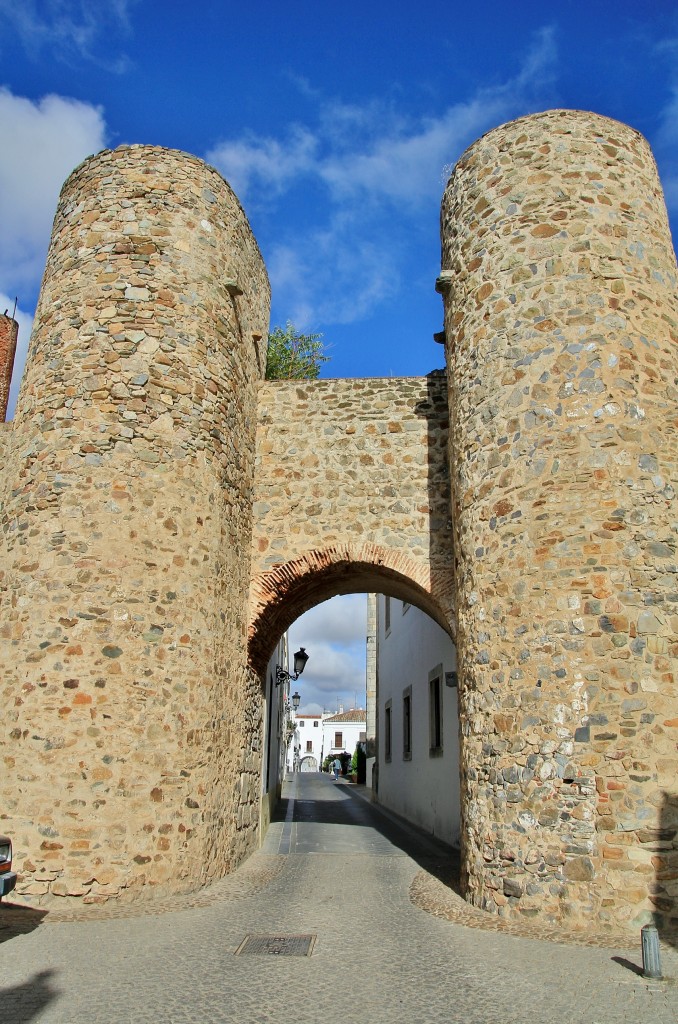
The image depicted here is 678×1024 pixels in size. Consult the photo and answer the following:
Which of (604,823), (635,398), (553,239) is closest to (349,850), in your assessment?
(604,823)

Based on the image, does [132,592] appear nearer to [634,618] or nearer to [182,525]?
[182,525]

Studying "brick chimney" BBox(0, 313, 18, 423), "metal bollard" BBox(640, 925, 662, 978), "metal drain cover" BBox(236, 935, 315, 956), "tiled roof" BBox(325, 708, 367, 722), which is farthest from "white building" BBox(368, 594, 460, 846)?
"tiled roof" BBox(325, 708, 367, 722)

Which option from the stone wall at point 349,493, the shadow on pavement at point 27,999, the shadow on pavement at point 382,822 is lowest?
the shadow on pavement at point 382,822

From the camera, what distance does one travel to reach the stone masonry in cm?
600

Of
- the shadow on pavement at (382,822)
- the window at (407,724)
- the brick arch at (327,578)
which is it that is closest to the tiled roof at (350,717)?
the shadow on pavement at (382,822)

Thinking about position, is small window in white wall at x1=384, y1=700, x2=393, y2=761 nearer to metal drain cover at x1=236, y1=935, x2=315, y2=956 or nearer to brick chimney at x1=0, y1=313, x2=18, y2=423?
brick chimney at x1=0, y1=313, x2=18, y2=423

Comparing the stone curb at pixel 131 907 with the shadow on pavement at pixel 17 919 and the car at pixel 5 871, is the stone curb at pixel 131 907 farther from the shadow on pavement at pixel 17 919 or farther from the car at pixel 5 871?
the car at pixel 5 871

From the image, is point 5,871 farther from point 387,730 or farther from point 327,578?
point 387,730

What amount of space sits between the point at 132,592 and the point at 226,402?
2.51 m

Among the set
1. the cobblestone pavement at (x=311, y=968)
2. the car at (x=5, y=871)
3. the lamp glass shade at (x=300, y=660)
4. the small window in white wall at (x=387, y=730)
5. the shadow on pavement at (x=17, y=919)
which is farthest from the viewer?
the small window in white wall at (x=387, y=730)

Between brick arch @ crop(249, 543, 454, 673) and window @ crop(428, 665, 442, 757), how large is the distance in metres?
3.23

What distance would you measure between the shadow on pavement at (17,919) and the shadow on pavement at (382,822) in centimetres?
371

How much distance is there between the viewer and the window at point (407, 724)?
14.8 meters

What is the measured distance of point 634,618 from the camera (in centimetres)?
604
